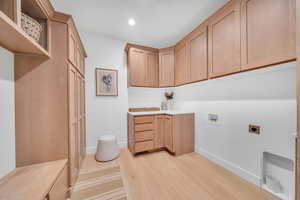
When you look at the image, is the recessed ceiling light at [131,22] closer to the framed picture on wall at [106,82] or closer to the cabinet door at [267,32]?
the framed picture on wall at [106,82]

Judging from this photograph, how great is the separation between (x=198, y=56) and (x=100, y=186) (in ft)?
8.11

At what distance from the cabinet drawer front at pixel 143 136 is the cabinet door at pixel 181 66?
1261 mm

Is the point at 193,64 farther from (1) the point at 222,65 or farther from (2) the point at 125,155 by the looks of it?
(2) the point at 125,155

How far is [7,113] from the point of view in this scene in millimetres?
993

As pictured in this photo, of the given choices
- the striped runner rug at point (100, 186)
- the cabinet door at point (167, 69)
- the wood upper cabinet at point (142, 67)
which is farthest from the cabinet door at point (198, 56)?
the striped runner rug at point (100, 186)

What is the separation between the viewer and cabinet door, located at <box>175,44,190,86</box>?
7.21ft

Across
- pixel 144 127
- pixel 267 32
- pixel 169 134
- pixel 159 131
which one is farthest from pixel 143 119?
pixel 267 32

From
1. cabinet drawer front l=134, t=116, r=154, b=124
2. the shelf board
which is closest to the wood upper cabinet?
cabinet drawer front l=134, t=116, r=154, b=124

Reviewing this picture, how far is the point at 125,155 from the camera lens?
2250 mm

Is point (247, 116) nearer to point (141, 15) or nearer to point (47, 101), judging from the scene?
point (141, 15)

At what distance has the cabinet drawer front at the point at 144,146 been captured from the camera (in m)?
2.18

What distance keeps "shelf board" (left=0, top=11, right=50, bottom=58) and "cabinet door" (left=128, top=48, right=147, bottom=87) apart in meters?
1.45

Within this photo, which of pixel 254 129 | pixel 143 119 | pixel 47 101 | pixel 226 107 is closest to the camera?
pixel 47 101

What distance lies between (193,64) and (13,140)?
256 centimetres
